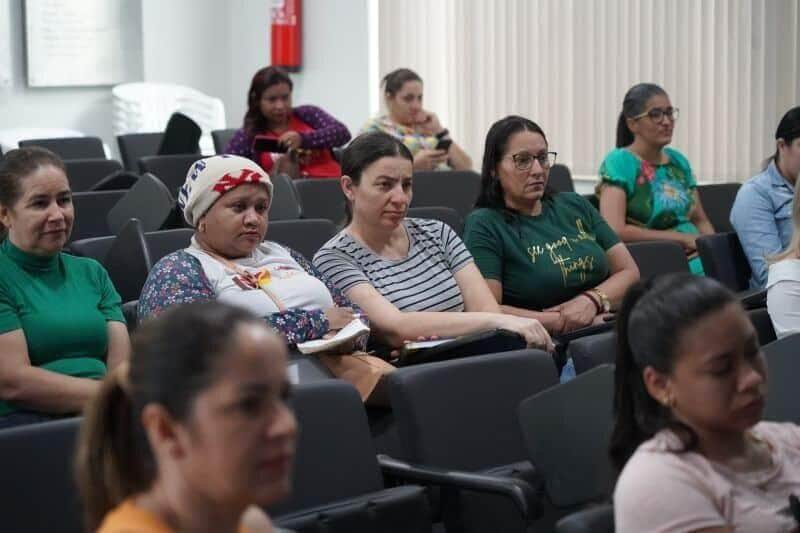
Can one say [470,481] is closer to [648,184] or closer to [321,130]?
[648,184]

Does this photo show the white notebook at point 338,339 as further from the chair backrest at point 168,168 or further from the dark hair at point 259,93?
the dark hair at point 259,93

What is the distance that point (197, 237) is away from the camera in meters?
3.42

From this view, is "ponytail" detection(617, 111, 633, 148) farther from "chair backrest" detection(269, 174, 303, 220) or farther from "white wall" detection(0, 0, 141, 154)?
"white wall" detection(0, 0, 141, 154)

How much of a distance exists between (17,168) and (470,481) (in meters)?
1.44

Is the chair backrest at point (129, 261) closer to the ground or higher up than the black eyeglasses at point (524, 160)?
closer to the ground

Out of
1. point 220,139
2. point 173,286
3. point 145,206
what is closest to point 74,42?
point 220,139

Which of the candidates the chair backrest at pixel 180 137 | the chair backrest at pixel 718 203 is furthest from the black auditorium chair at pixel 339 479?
the chair backrest at pixel 180 137

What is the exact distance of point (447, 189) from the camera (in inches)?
214

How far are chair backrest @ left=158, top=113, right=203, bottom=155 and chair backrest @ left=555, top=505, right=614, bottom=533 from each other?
16.6 feet

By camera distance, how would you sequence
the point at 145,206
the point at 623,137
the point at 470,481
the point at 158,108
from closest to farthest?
the point at 470,481, the point at 145,206, the point at 623,137, the point at 158,108

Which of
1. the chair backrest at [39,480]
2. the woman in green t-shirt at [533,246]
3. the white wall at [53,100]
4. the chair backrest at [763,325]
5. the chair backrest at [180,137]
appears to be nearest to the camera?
the chair backrest at [39,480]

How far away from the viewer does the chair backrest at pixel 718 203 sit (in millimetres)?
5574

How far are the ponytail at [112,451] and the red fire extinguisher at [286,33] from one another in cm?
811

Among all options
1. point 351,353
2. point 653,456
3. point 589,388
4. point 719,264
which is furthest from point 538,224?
point 653,456
